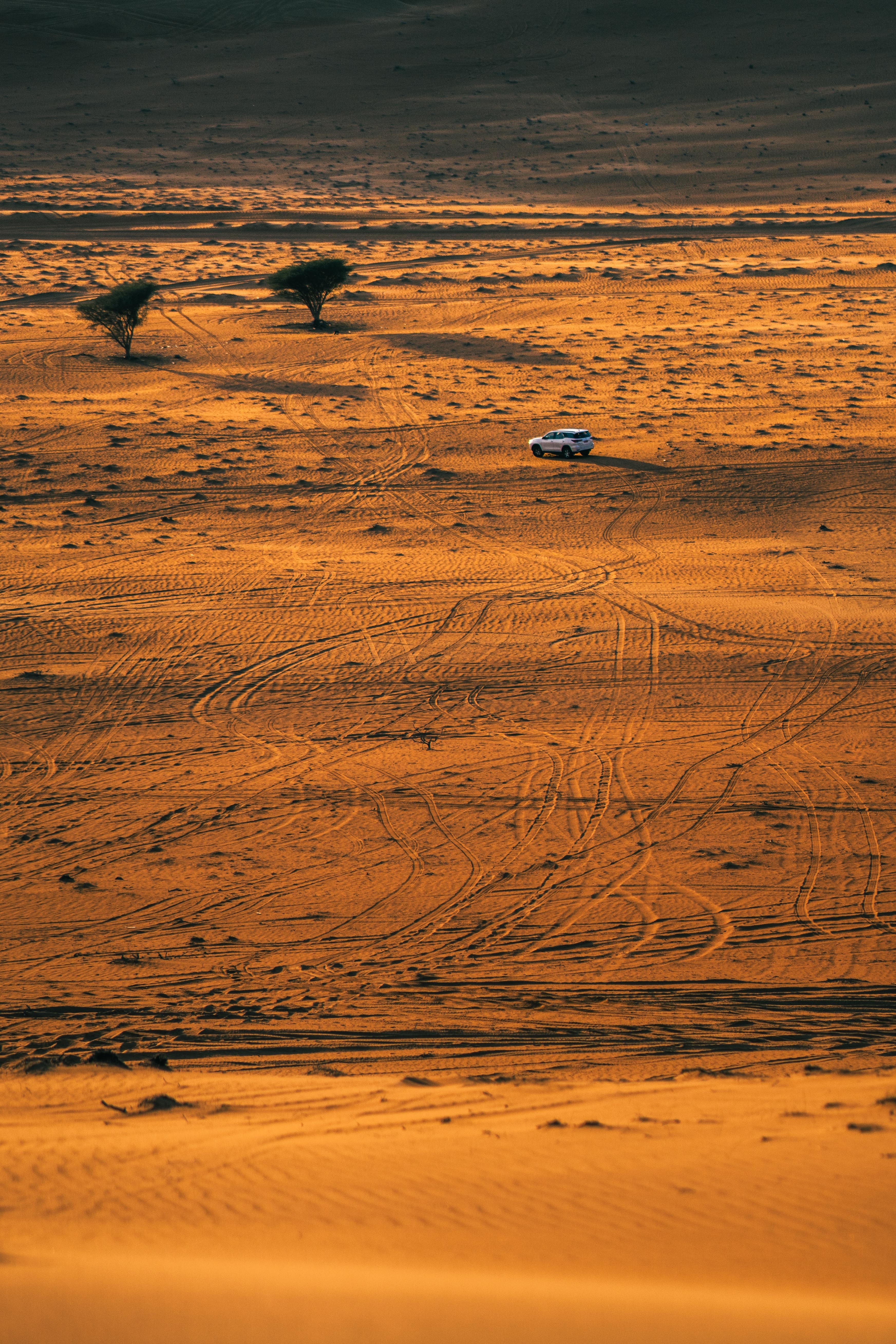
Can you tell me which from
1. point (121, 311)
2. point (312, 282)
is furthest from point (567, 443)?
point (312, 282)

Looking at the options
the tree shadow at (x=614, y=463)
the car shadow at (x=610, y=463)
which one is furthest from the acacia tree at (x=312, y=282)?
the tree shadow at (x=614, y=463)

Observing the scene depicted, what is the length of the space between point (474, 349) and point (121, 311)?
1111 cm

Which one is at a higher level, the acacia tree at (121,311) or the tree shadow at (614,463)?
the acacia tree at (121,311)

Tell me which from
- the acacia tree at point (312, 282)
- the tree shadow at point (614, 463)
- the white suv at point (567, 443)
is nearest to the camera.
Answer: the tree shadow at point (614, 463)

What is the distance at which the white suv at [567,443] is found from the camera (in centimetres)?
2708

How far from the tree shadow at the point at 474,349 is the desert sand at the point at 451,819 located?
1.18ft

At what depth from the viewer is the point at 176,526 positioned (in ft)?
78.0

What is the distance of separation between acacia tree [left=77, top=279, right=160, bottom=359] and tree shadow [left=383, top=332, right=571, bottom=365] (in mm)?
8028

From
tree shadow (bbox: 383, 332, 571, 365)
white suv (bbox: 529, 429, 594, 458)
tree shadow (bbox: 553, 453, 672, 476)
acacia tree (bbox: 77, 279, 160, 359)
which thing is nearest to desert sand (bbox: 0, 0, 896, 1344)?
tree shadow (bbox: 553, 453, 672, 476)

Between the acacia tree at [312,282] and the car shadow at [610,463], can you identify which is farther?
the acacia tree at [312,282]

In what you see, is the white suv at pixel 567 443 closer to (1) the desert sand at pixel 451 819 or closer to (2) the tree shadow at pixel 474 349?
(1) the desert sand at pixel 451 819

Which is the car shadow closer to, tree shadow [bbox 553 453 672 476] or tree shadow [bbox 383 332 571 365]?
tree shadow [bbox 553 453 672 476]

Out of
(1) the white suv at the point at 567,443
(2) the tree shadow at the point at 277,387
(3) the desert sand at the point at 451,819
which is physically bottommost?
(3) the desert sand at the point at 451,819

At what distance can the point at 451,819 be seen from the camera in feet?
45.0
